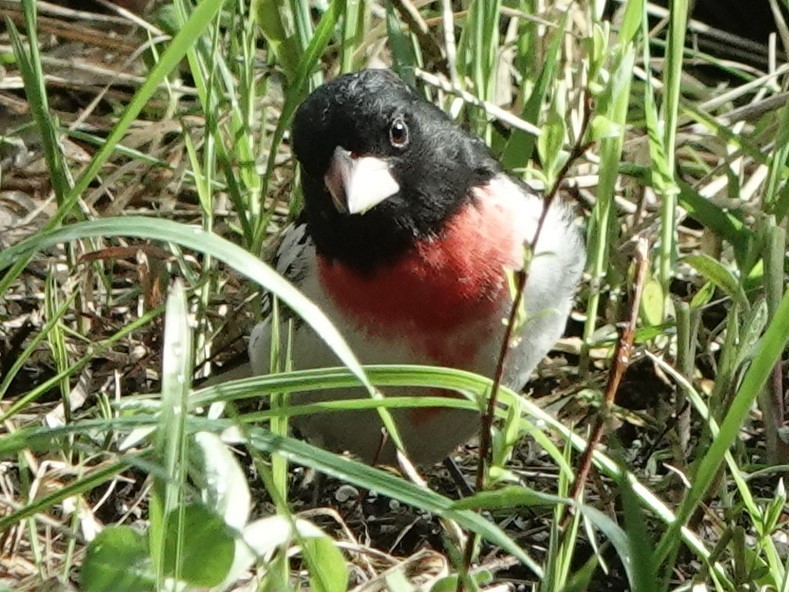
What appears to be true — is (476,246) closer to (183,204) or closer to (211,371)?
(211,371)

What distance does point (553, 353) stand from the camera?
2971mm

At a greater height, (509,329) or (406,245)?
(509,329)

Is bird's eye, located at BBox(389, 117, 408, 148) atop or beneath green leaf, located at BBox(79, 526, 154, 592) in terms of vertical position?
atop

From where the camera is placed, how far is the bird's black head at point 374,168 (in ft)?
7.47

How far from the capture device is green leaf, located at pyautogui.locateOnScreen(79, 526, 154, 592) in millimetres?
1529

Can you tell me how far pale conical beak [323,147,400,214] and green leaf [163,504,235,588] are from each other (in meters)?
0.79

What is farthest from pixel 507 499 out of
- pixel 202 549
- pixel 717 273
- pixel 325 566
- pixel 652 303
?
pixel 652 303

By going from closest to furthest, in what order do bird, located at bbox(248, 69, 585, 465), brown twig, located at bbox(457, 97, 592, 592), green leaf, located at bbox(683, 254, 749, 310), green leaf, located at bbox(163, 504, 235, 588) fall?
green leaf, located at bbox(163, 504, 235, 588), brown twig, located at bbox(457, 97, 592, 592), green leaf, located at bbox(683, 254, 749, 310), bird, located at bbox(248, 69, 585, 465)

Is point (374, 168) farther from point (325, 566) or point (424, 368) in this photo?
point (325, 566)

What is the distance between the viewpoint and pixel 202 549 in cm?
150

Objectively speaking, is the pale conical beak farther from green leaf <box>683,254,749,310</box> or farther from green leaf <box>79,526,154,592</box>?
green leaf <box>79,526,154,592</box>

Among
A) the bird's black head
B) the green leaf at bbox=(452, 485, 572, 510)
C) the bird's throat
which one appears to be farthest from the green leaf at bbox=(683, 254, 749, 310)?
the green leaf at bbox=(452, 485, 572, 510)

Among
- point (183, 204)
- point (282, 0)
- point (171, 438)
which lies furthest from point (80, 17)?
point (171, 438)

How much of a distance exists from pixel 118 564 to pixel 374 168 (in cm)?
94
